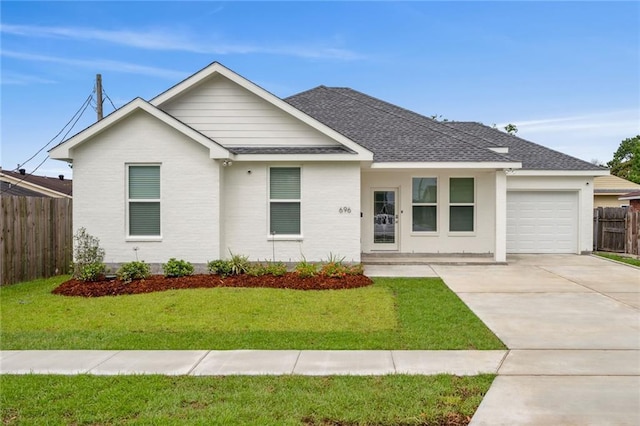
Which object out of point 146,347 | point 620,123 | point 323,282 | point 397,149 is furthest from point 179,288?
point 620,123

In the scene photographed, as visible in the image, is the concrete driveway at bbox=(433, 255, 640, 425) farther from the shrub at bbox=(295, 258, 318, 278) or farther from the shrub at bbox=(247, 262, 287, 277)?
the shrub at bbox=(247, 262, 287, 277)

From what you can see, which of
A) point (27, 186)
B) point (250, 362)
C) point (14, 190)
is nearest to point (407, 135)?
point (250, 362)

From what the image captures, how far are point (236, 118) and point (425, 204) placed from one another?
6.92 m

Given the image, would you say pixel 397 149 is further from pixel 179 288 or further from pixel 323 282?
pixel 179 288

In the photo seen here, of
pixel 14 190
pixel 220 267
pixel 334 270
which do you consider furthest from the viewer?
pixel 14 190

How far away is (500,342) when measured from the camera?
6.21 metres

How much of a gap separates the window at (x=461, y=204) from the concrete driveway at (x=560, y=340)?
113 inches

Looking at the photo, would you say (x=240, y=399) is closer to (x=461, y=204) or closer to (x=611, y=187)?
(x=461, y=204)

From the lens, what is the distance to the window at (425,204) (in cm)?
1545

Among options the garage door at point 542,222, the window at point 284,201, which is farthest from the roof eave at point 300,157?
the garage door at point 542,222

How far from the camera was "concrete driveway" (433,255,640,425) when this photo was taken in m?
4.13

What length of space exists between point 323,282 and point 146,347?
16.8ft

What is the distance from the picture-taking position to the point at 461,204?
15359 mm

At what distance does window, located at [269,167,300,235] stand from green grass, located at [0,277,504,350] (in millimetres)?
2844
